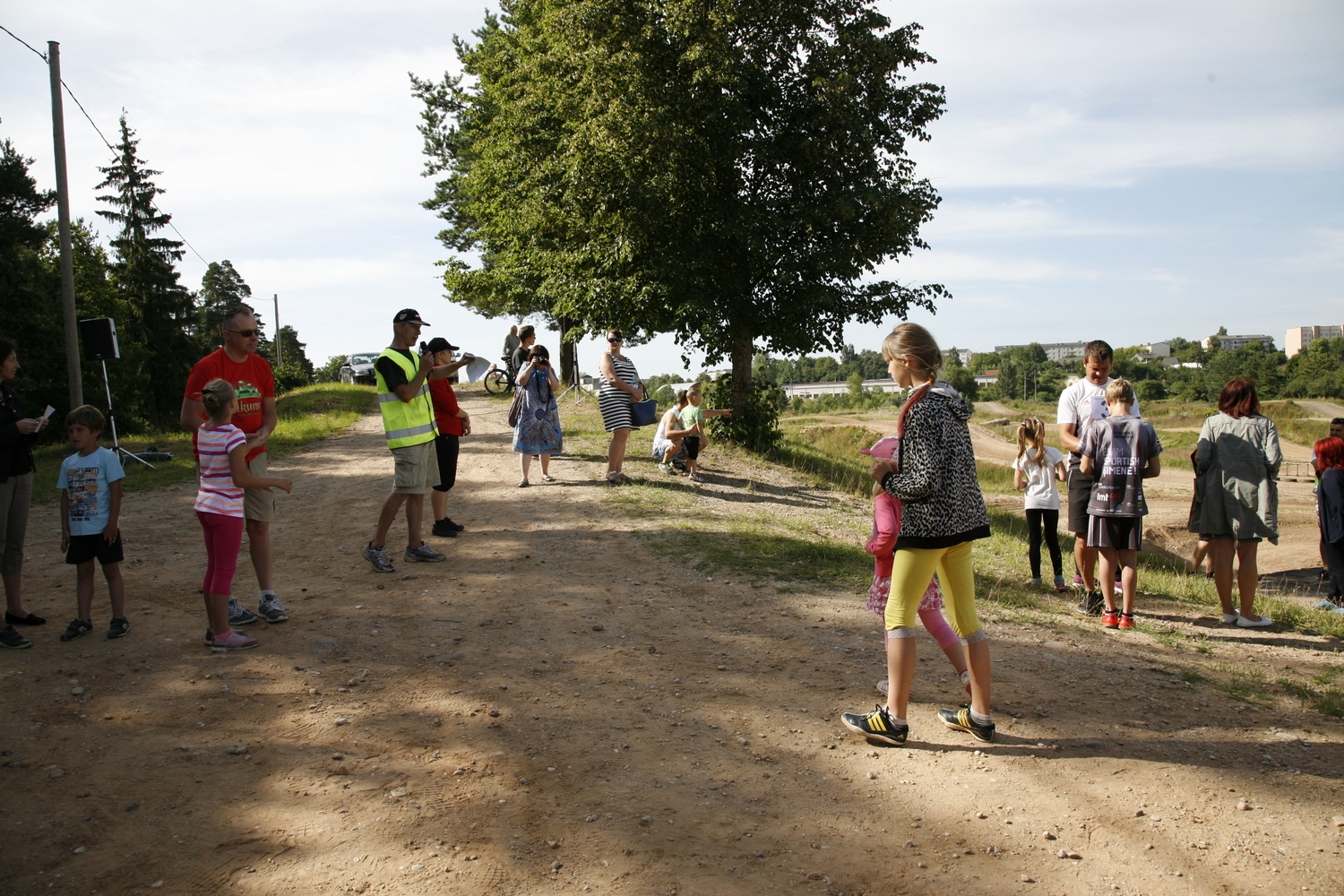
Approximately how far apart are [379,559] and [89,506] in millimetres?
2171

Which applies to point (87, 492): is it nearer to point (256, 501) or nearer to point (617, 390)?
point (256, 501)

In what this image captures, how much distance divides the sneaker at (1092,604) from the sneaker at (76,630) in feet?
24.0

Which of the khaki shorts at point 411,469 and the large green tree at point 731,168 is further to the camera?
the large green tree at point 731,168

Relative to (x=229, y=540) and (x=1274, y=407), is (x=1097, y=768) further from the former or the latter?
(x=1274, y=407)

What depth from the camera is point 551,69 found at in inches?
684

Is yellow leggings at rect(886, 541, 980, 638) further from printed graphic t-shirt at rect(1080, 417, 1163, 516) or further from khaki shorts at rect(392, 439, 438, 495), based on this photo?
khaki shorts at rect(392, 439, 438, 495)

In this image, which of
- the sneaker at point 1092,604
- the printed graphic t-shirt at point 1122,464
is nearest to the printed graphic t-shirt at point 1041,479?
the sneaker at point 1092,604

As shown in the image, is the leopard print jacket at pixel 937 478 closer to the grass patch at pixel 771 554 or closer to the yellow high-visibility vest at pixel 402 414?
the grass patch at pixel 771 554

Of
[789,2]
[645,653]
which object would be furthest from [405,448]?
[789,2]

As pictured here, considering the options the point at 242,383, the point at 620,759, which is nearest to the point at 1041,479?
the point at 620,759

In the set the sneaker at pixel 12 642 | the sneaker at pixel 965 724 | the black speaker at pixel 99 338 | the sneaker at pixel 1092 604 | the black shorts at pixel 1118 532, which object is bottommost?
the sneaker at pixel 1092 604

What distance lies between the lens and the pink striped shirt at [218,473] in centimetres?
508

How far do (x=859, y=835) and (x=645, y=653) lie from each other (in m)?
2.19

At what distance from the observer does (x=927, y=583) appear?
4020 mm
